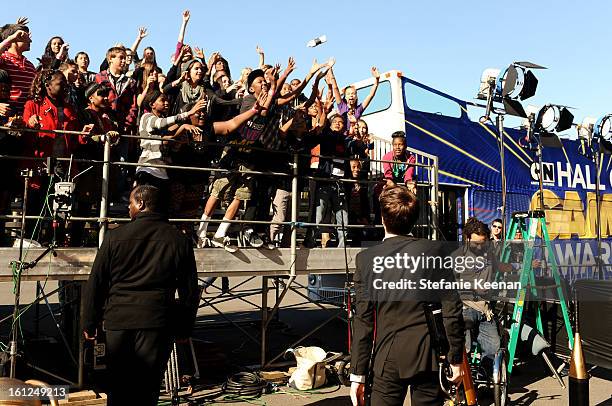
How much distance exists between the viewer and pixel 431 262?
343 centimetres

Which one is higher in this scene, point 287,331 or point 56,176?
point 56,176

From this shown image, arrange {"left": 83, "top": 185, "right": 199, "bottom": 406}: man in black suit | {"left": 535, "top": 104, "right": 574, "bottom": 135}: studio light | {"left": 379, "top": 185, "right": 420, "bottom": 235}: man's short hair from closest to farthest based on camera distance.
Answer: {"left": 379, "top": 185, "right": 420, "bottom": 235}: man's short hair
{"left": 83, "top": 185, "right": 199, "bottom": 406}: man in black suit
{"left": 535, "top": 104, "right": 574, "bottom": 135}: studio light

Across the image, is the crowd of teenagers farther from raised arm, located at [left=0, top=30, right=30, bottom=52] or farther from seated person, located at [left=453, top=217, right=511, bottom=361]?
seated person, located at [left=453, top=217, right=511, bottom=361]

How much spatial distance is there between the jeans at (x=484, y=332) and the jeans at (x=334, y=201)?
7.34 ft

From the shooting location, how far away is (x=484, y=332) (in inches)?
275

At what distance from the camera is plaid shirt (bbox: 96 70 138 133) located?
24.6ft

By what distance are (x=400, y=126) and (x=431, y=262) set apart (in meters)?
8.91

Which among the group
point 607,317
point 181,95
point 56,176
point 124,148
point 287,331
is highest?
point 181,95

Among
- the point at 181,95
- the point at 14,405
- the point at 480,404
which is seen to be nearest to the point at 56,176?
the point at 181,95

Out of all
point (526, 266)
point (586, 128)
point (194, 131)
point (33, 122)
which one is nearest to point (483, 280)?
point (526, 266)

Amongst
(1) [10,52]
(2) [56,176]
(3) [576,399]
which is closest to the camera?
(3) [576,399]

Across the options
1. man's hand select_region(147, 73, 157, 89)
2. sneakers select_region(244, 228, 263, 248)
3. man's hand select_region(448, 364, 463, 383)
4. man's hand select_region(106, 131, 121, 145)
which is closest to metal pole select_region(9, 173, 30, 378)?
man's hand select_region(106, 131, 121, 145)

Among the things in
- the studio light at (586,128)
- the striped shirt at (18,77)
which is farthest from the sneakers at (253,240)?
the studio light at (586,128)

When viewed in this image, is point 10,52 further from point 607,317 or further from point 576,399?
point 607,317
